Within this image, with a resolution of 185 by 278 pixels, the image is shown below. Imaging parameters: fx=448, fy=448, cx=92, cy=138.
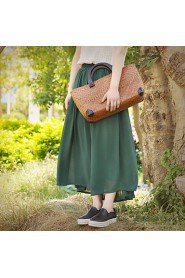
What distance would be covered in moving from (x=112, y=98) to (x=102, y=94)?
10 centimetres

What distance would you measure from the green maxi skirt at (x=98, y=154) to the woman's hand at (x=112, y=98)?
0.12 m

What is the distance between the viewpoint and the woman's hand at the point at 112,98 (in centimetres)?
274

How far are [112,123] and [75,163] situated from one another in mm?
399

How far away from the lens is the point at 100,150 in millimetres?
2875

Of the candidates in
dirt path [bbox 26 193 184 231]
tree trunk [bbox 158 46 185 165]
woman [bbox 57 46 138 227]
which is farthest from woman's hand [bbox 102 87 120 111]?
tree trunk [bbox 158 46 185 165]

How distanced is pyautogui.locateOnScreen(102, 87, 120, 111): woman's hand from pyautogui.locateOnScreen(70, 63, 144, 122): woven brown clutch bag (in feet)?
0.09

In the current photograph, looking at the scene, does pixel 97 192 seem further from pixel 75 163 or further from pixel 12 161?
pixel 12 161

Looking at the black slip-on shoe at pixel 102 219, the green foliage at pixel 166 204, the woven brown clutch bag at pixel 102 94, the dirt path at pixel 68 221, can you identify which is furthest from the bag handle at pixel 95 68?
the green foliage at pixel 166 204

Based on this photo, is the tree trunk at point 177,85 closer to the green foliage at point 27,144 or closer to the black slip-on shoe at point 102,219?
the black slip-on shoe at point 102,219

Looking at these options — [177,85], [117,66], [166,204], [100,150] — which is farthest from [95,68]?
[166,204]

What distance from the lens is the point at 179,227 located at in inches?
128

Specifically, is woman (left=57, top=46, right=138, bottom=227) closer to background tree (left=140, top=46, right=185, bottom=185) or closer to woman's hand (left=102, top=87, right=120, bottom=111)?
woman's hand (left=102, top=87, right=120, bottom=111)

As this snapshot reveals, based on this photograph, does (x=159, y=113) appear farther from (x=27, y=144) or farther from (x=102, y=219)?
(x=27, y=144)

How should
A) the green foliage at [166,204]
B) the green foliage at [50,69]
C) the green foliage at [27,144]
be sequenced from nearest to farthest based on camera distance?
the green foliage at [166,204] < the green foliage at [27,144] < the green foliage at [50,69]
